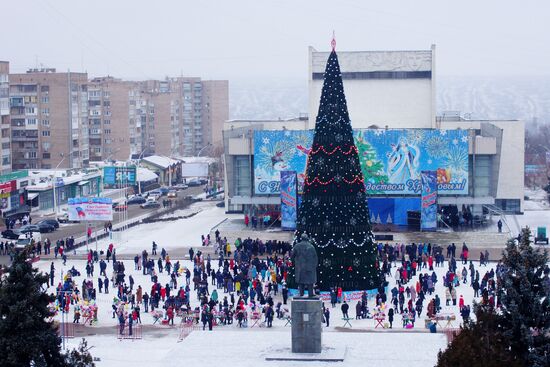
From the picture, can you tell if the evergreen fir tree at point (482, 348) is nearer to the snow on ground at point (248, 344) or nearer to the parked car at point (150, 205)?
the snow on ground at point (248, 344)

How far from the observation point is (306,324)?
31.8 metres

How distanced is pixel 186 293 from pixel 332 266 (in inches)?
216

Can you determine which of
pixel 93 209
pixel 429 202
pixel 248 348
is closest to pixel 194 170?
pixel 429 202

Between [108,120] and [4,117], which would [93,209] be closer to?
[4,117]

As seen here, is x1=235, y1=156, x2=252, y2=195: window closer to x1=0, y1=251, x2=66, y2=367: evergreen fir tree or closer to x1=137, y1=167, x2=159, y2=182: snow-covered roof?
x1=137, y1=167, x2=159, y2=182: snow-covered roof

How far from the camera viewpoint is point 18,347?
2539cm

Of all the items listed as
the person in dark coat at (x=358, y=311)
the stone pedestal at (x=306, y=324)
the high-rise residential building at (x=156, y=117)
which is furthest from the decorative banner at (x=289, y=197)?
the high-rise residential building at (x=156, y=117)

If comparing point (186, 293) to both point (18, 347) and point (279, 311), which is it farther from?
point (18, 347)

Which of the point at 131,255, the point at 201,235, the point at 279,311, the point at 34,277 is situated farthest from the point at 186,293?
the point at 201,235

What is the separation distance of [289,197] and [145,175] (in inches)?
1552

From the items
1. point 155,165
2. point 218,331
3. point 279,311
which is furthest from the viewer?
point 155,165

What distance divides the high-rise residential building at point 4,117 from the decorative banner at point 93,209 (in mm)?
29844

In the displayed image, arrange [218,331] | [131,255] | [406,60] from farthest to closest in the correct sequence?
[406,60]
[131,255]
[218,331]

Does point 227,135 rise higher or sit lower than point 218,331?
higher
